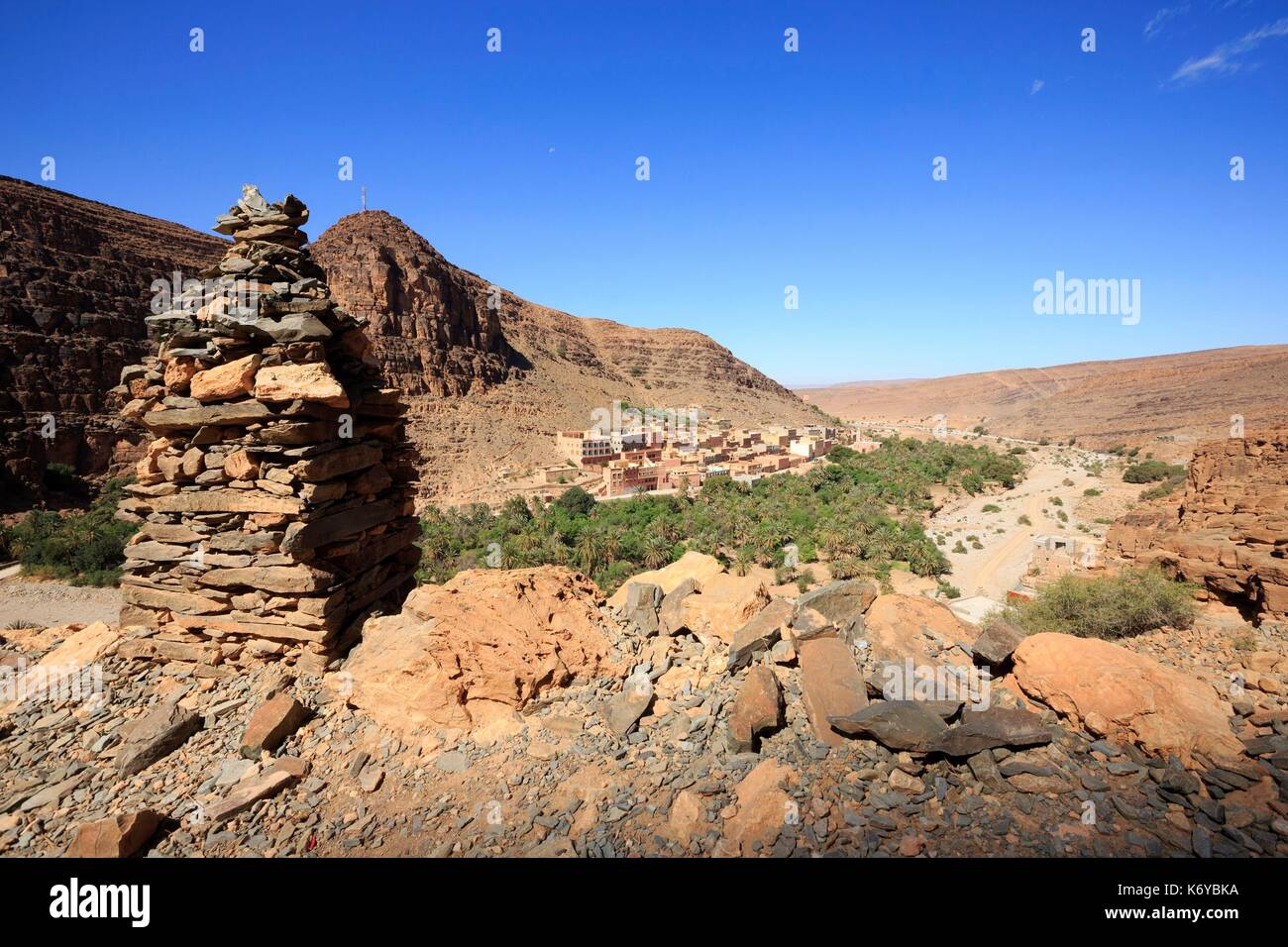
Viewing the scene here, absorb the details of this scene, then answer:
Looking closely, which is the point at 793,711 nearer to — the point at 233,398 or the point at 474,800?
the point at 474,800

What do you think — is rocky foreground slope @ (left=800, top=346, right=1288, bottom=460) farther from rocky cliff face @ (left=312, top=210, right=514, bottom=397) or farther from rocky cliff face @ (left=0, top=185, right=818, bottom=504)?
rocky cliff face @ (left=312, top=210, right=514, bottom=397)

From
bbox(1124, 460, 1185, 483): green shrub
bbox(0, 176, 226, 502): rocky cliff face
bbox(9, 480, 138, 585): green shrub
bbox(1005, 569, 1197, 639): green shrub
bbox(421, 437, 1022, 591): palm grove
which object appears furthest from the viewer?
bbox(1124, 460, 1185, 483): green shrub

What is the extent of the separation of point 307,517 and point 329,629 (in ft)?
3.53

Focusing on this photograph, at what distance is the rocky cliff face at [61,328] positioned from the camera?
39.3 meters

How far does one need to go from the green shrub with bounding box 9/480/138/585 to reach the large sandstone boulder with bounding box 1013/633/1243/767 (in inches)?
1377

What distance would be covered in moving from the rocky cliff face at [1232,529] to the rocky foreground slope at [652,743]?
694cm

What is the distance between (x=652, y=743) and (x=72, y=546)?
38552mm

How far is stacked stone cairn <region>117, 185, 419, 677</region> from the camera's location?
503 centimetres

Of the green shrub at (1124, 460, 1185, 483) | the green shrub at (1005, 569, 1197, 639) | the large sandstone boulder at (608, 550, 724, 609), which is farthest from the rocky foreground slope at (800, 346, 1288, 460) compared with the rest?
the large sandstone boulder at (608, 550, 724, 609)

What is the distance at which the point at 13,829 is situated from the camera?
357cm

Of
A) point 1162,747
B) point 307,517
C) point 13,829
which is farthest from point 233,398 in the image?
point 1162,747

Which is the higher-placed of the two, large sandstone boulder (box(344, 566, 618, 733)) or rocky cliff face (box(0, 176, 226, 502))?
rocky cliff face (box(0, 176, 226, 502))

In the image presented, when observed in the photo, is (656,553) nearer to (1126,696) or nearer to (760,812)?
(1126,696)

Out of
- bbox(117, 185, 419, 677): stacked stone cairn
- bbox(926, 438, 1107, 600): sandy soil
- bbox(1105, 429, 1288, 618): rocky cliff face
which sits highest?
bbox(117, 185, 419, 677): stacked stone cairn
